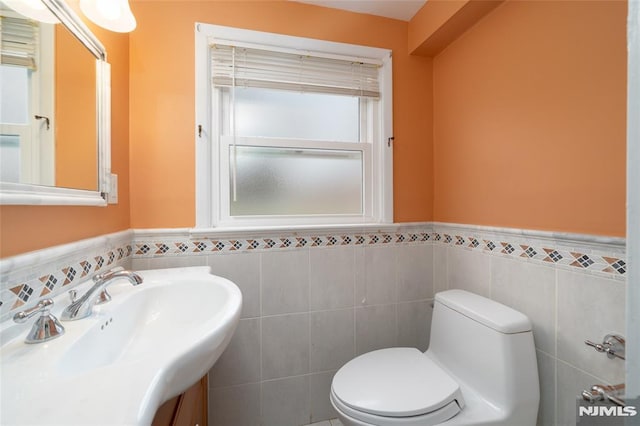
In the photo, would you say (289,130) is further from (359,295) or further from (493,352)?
(493,352)

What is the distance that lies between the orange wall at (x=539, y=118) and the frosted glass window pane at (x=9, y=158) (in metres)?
1.60

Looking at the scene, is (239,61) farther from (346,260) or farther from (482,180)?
(482,180)

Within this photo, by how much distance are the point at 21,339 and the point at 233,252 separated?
781 mm

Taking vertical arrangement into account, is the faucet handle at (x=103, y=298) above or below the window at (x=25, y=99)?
below

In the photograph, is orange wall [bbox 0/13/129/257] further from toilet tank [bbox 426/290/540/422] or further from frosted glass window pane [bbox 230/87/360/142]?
toilet tank [bbox 426/290/540/422]

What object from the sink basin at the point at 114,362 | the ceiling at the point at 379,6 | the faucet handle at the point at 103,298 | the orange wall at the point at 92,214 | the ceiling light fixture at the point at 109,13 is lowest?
the sink basin at the point at 114,362

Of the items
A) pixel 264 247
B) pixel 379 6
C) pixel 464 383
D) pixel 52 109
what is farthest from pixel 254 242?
pixel 379 6

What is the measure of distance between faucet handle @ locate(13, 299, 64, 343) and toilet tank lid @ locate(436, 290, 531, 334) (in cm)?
130

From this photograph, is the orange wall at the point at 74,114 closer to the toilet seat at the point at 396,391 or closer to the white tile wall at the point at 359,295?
the white tile wall at the point at 359,295

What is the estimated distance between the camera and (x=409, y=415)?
87 centimetres

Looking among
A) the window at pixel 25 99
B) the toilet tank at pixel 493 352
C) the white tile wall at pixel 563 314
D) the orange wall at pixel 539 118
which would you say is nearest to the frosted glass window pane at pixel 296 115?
the orange wall at pixel 539 118

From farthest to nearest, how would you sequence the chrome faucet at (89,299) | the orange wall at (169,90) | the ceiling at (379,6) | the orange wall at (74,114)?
1. the ceiling at (379,6)
2. the orange wall at (169,90)
3. the orange wall at (74,114)
4. the chrome faucet at (89,299)

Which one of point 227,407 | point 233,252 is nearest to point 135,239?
point 233,252

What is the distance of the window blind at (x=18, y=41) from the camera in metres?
0.57
